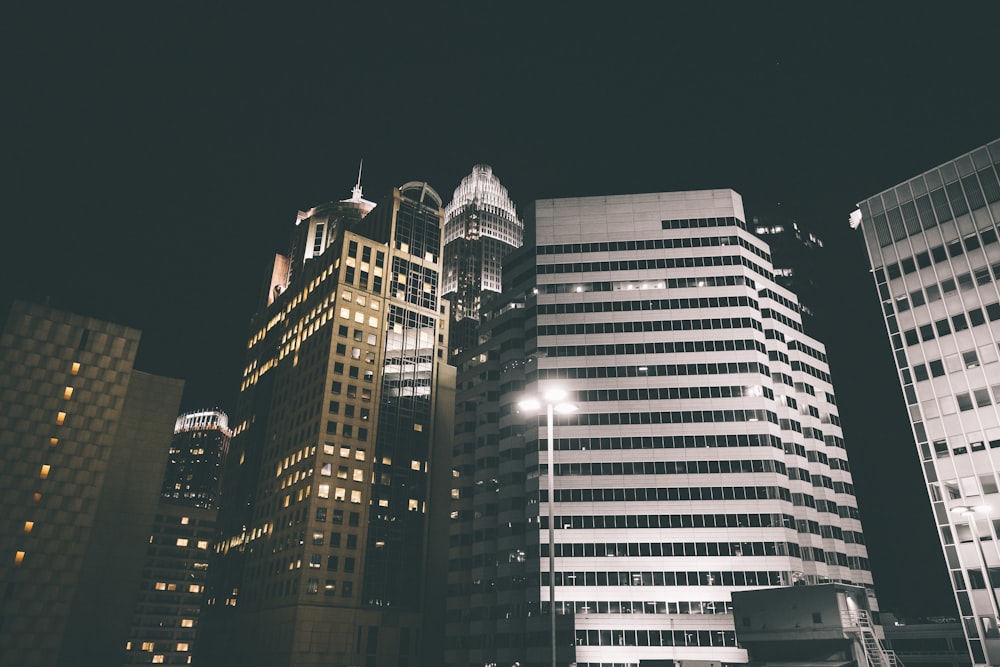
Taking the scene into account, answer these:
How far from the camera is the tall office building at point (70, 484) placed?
9312 centimetres

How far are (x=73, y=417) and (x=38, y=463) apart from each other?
8223 millimetres

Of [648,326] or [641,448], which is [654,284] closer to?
[648,326]

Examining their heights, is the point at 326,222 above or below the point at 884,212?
above

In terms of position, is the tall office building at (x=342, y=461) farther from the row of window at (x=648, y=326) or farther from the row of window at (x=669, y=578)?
the row of window at (x=648, y=326)

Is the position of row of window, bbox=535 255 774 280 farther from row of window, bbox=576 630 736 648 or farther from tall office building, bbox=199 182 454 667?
row of window, bbox=576 630 736 648

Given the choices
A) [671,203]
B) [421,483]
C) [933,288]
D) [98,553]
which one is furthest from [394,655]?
[933,288]

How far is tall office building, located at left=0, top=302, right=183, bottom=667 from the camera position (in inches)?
3666

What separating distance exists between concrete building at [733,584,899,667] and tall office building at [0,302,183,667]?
92.6 m

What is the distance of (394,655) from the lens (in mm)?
109875

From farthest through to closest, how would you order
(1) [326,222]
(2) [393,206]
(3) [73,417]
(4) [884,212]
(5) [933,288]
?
(1) [326,222] → (2) [393,206] → (3) [73,417] → (4) [884,212] → (5) [933,288]

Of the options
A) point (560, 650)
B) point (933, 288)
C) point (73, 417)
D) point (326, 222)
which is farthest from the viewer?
point (326, 222)

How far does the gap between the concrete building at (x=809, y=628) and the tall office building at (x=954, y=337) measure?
8422 mm

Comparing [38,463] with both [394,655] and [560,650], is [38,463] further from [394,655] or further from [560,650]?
[560,650]

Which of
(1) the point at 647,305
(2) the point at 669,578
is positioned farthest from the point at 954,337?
(1) the point at 647,305
